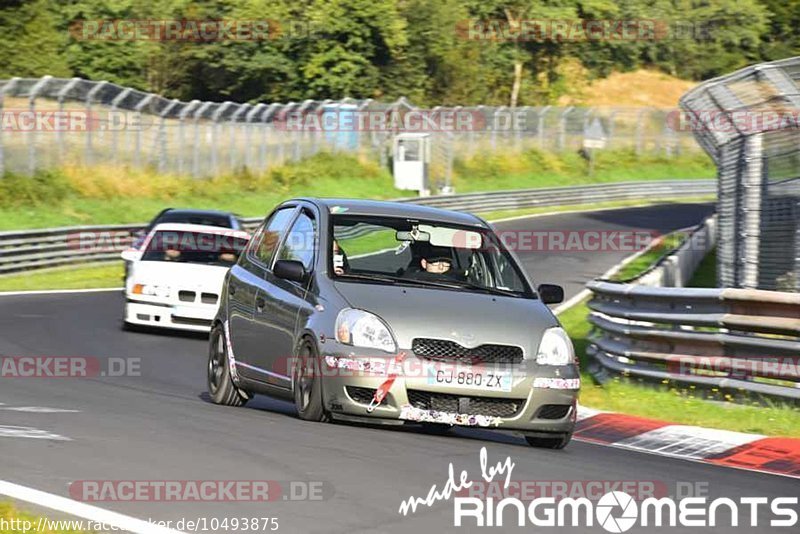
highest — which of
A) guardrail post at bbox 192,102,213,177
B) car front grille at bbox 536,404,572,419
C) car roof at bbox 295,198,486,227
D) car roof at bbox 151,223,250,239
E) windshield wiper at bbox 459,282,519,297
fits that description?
car roof at bbox 295,198,486,227

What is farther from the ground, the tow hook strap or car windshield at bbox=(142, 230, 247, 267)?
the tow hook strap

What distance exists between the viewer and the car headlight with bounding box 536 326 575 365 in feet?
32.5

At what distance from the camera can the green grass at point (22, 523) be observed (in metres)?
6.15

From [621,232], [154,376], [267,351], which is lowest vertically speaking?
[621,232]

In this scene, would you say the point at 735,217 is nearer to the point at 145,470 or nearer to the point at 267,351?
the point at 267,351

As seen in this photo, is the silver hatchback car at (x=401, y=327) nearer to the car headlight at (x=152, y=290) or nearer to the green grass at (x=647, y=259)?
the car headlight at (x=152, y=290)

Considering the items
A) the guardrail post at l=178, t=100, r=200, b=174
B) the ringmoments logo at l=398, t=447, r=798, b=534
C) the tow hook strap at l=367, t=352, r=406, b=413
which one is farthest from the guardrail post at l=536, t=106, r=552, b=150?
the ringmoments logo at l=398, t=447, r=798, b=534

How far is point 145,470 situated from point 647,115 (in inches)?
2478

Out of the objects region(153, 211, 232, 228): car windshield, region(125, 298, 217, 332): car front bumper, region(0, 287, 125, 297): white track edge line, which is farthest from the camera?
region(0, 287, 125, 297): white track edge line

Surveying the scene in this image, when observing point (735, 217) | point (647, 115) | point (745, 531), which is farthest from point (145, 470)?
point (647, 115)

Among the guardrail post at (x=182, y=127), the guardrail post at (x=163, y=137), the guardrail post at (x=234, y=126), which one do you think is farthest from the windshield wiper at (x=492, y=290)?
the guardrail post at (x=234, y=126)

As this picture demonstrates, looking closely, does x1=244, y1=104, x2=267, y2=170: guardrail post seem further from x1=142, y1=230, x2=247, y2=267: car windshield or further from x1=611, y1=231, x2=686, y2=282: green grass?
x1=142, y1=230, x2=247, y2=267: car windshield

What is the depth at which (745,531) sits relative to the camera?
701 cm

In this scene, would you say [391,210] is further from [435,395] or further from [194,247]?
[194,247]
